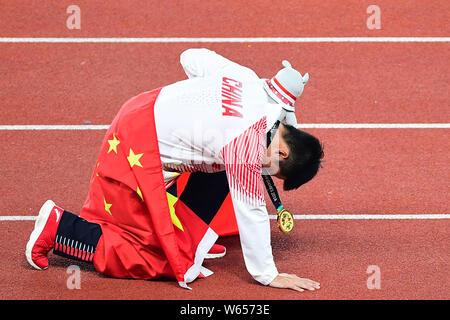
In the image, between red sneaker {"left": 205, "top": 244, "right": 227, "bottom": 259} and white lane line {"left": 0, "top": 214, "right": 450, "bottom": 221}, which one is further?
white lane line {"left": 0, "top": 214, "right": 450, "bottom": 221}

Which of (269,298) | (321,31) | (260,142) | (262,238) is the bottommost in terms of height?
(269,298)

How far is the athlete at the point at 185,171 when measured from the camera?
153 inches

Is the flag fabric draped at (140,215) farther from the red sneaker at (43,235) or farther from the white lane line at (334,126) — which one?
the white lane line at (334,126)

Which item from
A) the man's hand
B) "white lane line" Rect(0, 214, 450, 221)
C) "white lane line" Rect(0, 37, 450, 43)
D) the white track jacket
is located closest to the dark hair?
the white track jacket

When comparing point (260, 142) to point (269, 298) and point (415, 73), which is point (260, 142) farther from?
point (415, 73)

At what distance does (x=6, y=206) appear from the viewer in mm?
4992

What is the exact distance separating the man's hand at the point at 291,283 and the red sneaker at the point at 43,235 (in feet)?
3.98

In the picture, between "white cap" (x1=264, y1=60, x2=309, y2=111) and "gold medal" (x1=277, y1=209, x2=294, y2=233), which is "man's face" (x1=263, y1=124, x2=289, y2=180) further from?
"gold medal" (x1=277, y1=209, x2=294, y2=233)

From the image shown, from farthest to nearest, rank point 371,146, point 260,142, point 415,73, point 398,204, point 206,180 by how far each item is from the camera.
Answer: point 415,73 → point 371,146 → point 398,204 → point 206,180 → point 260,142

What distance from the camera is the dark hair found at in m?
4.02

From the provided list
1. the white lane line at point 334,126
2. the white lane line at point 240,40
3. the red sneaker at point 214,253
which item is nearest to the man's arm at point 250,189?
the red sneaker at point 214,253

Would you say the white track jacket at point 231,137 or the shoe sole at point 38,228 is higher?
the white track jacket at point 231,137

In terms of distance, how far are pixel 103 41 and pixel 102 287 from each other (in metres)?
3.42

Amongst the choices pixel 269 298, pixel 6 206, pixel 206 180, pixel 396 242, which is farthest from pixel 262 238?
pixel 6 206
